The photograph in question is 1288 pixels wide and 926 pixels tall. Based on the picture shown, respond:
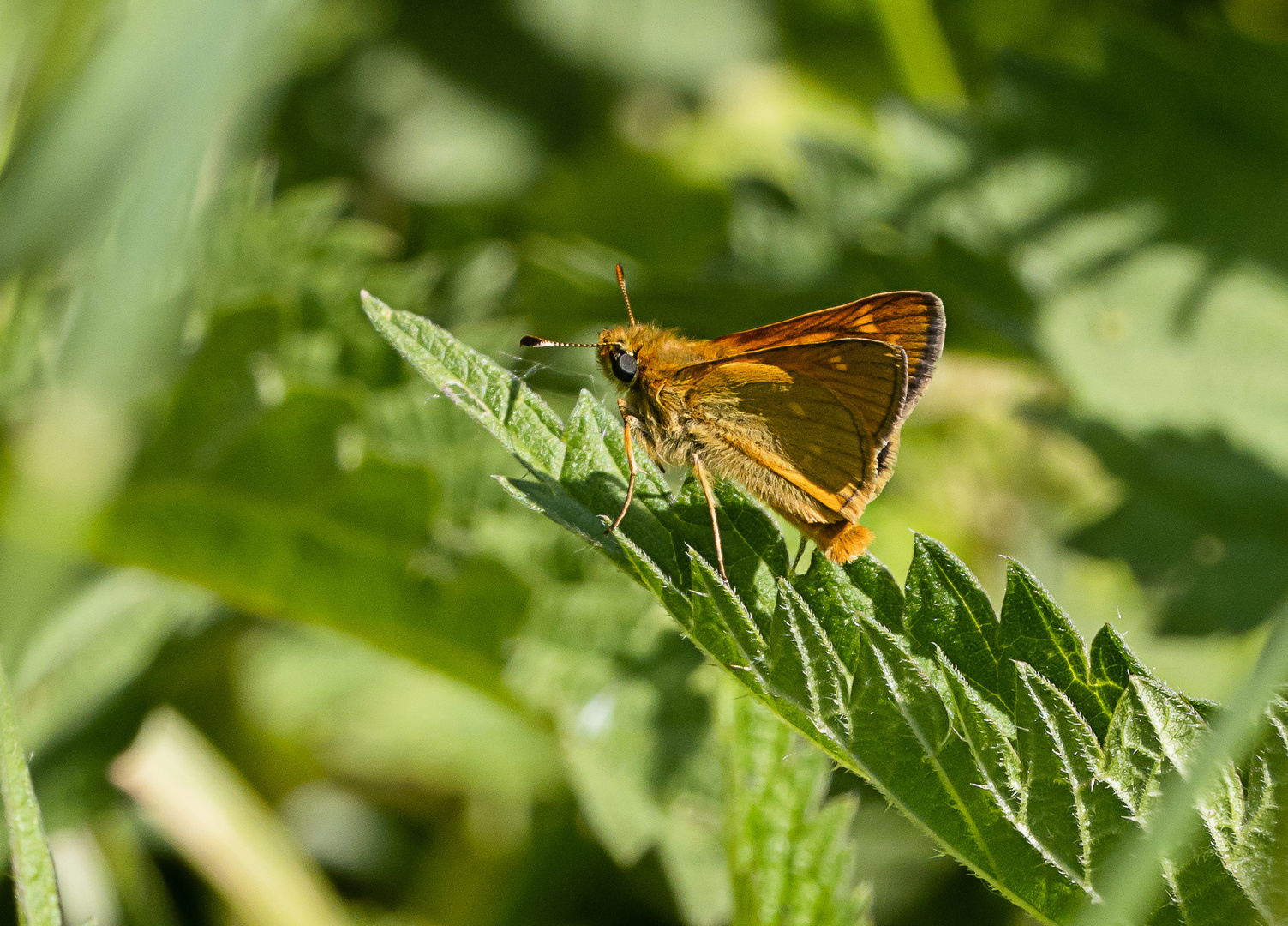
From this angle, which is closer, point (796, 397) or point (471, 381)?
point (471, 381)

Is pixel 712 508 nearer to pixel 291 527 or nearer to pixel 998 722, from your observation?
pixel 998 722

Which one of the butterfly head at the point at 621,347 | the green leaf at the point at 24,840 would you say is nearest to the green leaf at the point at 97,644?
the butterfly head at the point at 621,347

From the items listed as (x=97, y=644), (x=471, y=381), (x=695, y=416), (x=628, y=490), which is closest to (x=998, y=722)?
(x=628, y=490)

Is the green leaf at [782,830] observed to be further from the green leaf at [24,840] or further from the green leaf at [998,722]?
the green leaf at [24,840]

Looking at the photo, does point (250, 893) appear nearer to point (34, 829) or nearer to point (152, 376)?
point (152, 376)

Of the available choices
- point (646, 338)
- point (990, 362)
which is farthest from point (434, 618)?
point (990, 362)

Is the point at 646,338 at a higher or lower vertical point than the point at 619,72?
lower

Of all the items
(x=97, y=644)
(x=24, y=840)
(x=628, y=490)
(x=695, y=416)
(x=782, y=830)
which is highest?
(x=628, y=490)

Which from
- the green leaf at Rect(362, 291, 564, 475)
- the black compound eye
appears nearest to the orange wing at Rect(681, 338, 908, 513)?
the black compound eye
